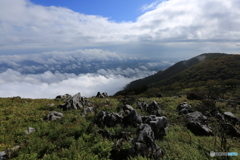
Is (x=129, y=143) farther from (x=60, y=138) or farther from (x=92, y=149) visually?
(x=60, y=138)

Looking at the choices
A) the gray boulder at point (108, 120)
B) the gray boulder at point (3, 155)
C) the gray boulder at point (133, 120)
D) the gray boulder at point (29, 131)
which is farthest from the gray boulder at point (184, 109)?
the gray boulder at point (3, 155)

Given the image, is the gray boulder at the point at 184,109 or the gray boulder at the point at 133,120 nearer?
the gray boulder at the point at 133,120

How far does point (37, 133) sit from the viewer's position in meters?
8.99

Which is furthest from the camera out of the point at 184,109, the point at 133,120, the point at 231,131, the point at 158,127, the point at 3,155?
the point at 184,109

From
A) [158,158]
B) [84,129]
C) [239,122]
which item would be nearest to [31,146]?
[84,129]

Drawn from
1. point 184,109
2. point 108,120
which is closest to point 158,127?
point 108,120

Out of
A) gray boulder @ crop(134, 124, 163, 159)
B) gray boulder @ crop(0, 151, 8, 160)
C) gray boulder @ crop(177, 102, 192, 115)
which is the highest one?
gray boulder @ crop(0, 151, 8, 160)

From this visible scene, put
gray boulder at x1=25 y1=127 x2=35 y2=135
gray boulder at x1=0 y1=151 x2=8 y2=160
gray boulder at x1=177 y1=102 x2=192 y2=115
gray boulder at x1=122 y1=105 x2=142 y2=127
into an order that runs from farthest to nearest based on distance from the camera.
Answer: gray boulder at x1=177 y1=102 x2=192 y2=115
gray boulder at x1=122 y1=105 x2=142 y2=127
gray boulder at x1=25 y1=127 x2=35 y2=135
gray boulder at x1=0 y1=151 x2=8 y2=160

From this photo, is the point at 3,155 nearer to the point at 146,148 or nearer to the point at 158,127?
the point at 146,148

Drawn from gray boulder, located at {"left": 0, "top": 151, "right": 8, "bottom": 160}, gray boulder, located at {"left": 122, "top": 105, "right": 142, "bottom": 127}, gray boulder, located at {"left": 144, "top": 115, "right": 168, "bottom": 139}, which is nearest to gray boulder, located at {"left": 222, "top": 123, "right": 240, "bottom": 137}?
gray boulder, located at {"left": 144, "top": 115, "right": 168, "bottom": 139}

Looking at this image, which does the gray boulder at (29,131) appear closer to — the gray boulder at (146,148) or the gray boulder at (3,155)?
the gray boulder at (3,155)

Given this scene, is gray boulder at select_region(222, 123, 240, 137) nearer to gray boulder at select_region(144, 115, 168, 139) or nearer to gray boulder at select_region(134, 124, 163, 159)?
gray boulder at select_region(144, 115, 168, 139)

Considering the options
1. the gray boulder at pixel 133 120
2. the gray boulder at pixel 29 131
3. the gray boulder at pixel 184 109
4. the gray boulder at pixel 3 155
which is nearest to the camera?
the gray boulder at pixel 3 155

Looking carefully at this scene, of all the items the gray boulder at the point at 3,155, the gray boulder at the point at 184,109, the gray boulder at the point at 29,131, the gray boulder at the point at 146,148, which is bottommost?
the gray boulder at the point at 184,109
